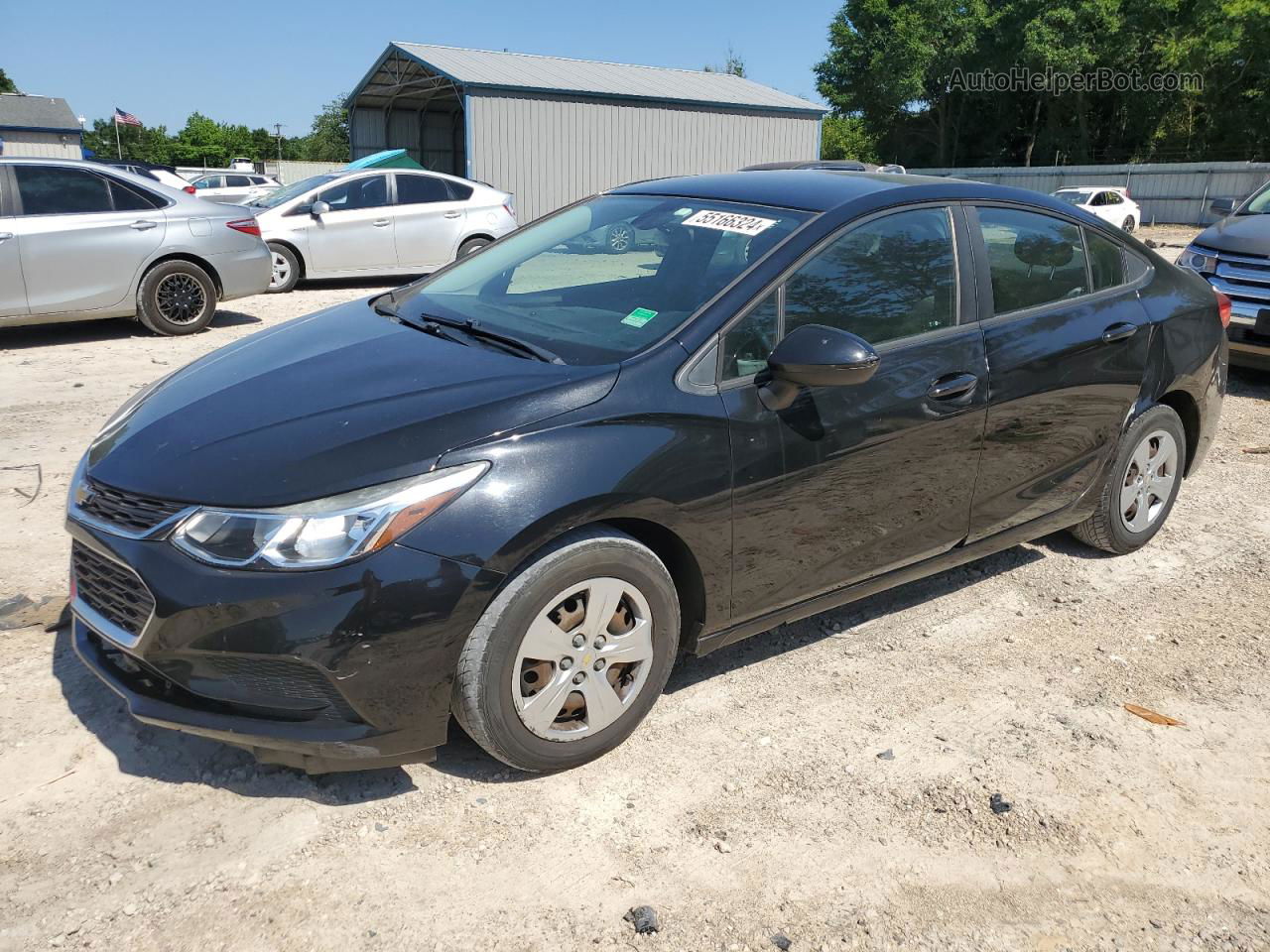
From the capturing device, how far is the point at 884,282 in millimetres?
3486

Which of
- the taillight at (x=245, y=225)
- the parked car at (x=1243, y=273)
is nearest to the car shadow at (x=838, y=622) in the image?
the parked car at (x=1243, y=273)

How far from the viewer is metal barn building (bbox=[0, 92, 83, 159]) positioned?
57156 mm

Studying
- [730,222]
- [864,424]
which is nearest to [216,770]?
[864,424]

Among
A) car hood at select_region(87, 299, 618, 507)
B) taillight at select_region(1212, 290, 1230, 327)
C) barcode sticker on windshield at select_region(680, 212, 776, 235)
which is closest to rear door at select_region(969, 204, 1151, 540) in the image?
taillight at select_region(1212, 290, 1230, 327)

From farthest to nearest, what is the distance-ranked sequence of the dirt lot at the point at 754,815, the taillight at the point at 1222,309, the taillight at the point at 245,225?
the taillight at the point at 245,225 < the taillight at the point at 1222,309 < the dirt lot at the point at 754,815

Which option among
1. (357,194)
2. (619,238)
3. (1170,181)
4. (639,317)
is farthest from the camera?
(1170,181)

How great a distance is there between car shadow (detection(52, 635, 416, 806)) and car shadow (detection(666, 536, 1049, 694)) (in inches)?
41.5

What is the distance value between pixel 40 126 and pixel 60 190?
206 feet

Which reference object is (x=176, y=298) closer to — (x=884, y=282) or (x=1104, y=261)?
(x=884, y=282)

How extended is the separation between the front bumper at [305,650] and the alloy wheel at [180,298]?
7.44 m

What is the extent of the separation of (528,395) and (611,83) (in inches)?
929

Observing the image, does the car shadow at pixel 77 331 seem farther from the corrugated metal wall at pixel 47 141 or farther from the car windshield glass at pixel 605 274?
the corrugated metal wall at pixel 47 141

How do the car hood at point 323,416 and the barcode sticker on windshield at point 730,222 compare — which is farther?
the barcode sticker on windshield at point 730,222

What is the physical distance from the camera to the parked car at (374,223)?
12.4 metres
